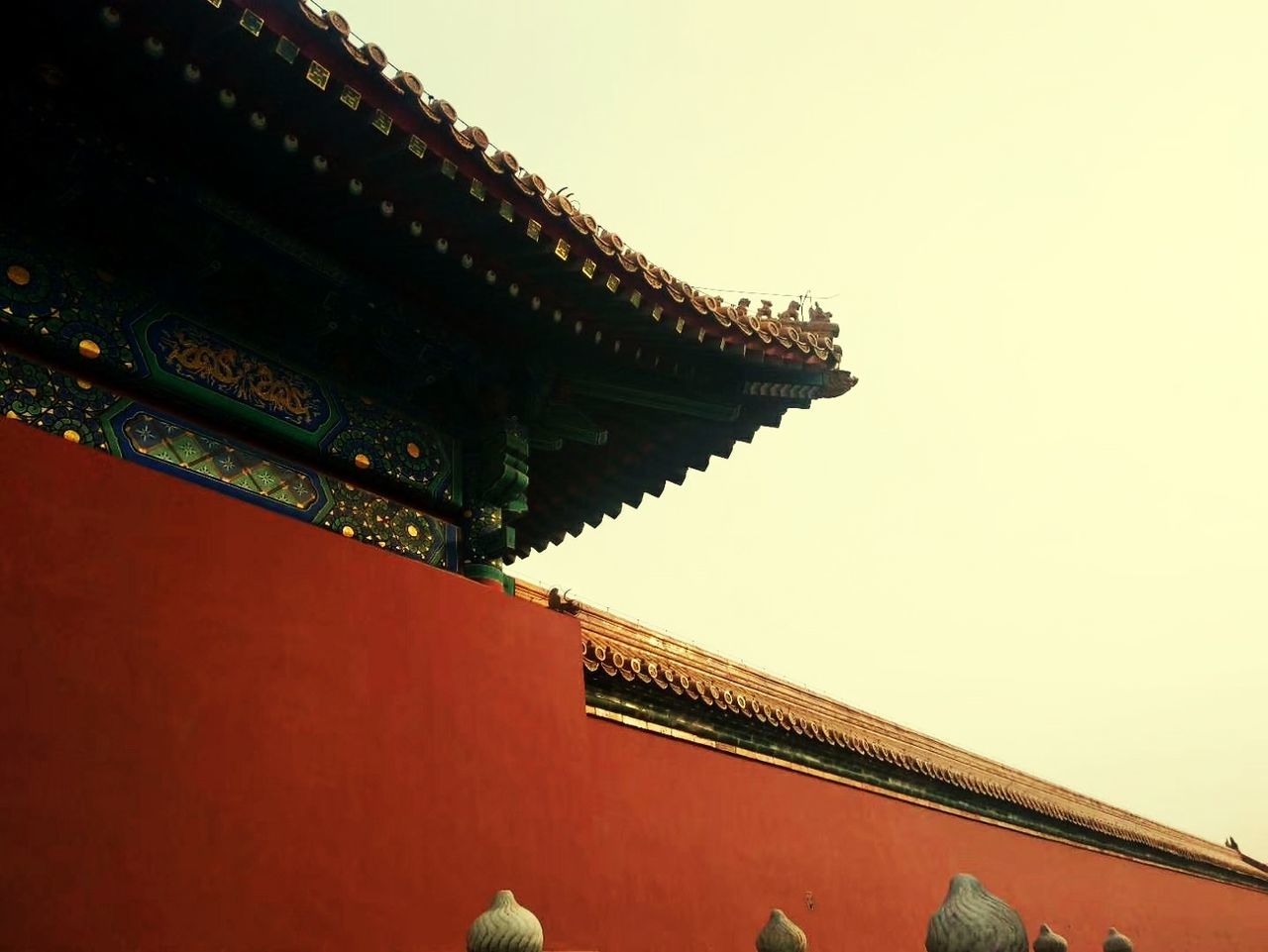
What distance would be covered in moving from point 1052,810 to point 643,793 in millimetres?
6704

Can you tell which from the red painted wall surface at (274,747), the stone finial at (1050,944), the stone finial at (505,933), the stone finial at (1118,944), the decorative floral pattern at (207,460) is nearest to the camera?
the stone finial at (505,933)

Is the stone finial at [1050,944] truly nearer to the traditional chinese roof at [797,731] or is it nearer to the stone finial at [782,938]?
the stone finial at [782,938]

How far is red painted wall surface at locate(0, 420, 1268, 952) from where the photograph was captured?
258 centimetres

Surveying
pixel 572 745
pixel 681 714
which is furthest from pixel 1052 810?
pixel 572 745

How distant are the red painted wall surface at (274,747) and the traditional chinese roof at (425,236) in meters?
1.02

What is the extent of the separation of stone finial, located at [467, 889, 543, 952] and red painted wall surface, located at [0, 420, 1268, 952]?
906 millimetres

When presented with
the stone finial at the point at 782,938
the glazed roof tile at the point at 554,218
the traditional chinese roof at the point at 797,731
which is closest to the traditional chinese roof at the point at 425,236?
the glazed roof tile at the point at 554,218

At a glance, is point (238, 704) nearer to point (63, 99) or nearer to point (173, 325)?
point (173, 325)

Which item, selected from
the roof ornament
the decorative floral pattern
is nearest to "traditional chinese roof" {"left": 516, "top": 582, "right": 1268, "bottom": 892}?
the roof ornament

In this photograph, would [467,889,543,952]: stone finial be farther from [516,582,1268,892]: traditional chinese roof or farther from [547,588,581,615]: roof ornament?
[547,588,581,615]: roof ornament

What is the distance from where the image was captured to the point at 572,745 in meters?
4.06

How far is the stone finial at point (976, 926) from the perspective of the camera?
1.84m

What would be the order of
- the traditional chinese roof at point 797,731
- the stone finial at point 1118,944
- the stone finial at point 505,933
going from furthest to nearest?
the traditional chinese roof at point 797,731, the stone finial at point 1118,944, the stone finial at point 505,933

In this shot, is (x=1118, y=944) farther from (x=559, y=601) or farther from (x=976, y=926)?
(x=559, y=601)
